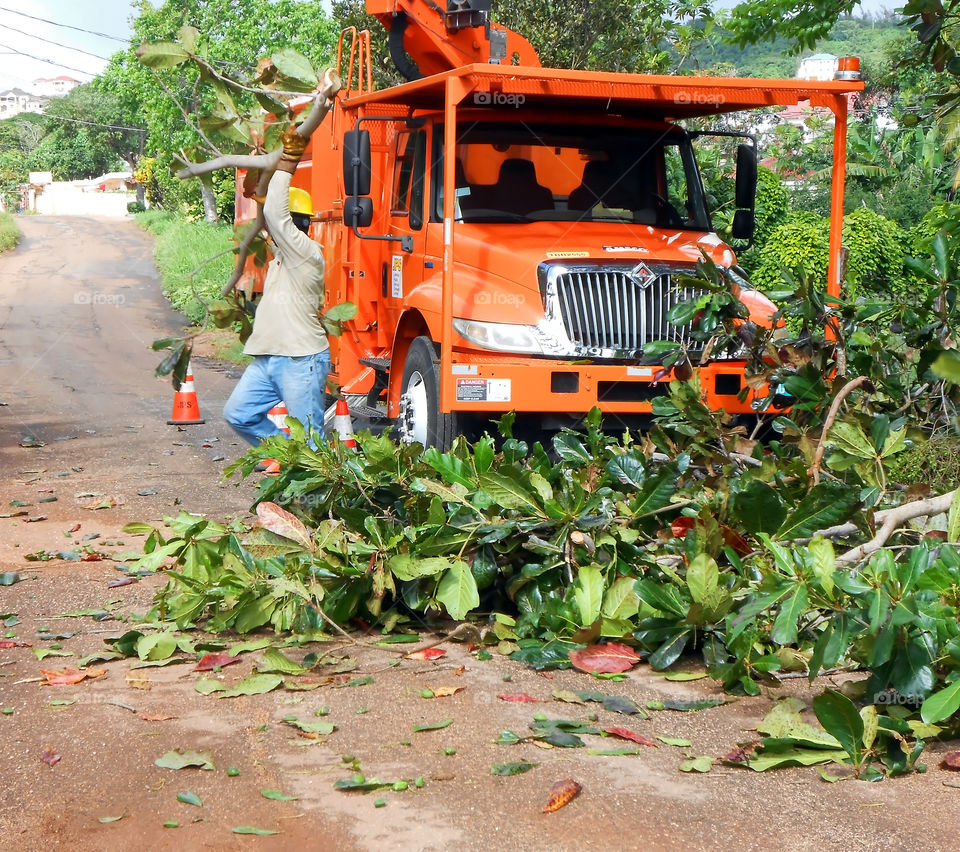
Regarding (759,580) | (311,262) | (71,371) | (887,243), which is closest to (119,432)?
(311,262)

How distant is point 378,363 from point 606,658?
488 cm

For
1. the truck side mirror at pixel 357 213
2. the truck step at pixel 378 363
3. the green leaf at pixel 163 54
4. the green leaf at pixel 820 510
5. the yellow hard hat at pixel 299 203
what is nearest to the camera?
the green leaf at pixel 820 510

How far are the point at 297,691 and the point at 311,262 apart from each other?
11.5 feet

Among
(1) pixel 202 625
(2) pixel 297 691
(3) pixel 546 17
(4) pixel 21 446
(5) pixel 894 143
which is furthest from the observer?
(5) pixel 894 143

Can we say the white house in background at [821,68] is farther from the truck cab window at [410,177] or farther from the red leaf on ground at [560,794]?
the red leaf on ground at [560,794]

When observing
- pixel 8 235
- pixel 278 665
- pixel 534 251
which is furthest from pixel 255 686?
pixel 8 235

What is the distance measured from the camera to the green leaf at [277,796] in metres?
3.52

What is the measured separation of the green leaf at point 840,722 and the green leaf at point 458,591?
1.44 meters

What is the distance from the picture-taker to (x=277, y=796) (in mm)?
3537

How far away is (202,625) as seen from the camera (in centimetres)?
531

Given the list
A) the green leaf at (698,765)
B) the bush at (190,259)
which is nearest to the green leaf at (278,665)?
the green leaf at (698,765)

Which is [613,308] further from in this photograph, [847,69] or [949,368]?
[949,368]

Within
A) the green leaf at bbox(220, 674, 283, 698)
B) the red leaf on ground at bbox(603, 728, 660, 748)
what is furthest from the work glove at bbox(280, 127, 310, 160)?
the red leaf on ground at bbox(603, 728, 660, 748)

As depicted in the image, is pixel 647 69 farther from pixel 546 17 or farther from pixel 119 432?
pixel 119 432
